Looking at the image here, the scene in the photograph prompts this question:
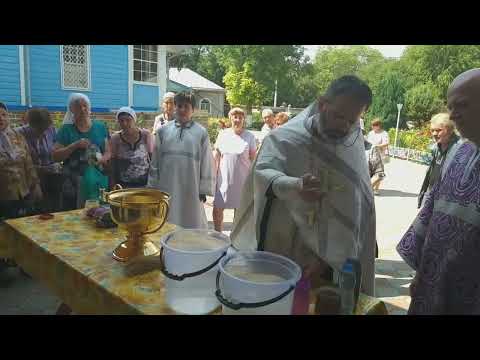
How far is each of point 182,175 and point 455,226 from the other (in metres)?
2.68

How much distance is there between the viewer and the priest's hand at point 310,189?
1.52 metres

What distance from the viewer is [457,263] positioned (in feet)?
5.39

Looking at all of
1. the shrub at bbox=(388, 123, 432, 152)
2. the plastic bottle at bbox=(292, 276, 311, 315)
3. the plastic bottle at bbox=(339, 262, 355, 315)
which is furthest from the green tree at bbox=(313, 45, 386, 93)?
the plastic bottle at bbox=(292, 276, 311, 315)

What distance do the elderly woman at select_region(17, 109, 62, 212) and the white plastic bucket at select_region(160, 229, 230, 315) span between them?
313 centimetres

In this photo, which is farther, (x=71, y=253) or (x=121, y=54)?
(x=121, y=54)

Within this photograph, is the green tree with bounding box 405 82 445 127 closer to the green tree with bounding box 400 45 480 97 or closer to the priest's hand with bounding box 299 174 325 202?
the green tree with bounding box 400 45 480 97

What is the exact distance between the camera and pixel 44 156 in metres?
4.14

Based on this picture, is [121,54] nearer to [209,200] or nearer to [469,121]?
[209,200]

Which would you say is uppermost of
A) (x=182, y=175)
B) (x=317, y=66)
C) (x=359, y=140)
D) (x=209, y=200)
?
(x=317, y=66)

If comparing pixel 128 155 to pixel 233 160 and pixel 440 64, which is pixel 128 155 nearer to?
pixel 233 160

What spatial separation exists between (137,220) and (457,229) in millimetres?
1386

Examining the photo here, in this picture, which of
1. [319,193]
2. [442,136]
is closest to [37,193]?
[319,193]

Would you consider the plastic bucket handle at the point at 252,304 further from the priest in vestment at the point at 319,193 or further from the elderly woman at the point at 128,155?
the elderly woman at the point at 128,155
